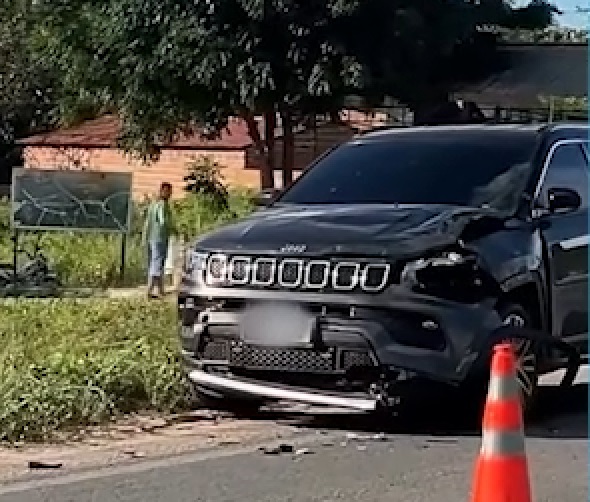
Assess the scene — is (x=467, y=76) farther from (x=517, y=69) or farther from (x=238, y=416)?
(x=238, y=416)

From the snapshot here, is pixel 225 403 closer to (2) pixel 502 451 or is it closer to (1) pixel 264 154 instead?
(2) pixel 502 451

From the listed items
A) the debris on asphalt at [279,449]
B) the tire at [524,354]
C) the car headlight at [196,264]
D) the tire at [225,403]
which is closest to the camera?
the debris on asphalt at [279,449]

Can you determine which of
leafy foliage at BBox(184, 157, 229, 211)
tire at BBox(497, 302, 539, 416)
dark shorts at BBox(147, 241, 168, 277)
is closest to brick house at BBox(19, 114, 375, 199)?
leafy foliage at BBox(184, 157, 229, 211)

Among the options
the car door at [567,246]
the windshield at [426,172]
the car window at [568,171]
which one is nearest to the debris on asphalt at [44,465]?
the windshield at [426,172]

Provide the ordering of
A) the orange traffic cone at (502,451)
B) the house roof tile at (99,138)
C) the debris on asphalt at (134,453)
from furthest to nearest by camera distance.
A: the house roof tile at (99,138)
the debris on asphalt at (134,453)
the orange traffic cone at (502,451)

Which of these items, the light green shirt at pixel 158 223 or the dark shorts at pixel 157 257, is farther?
the light green shirt at pixel 158 223

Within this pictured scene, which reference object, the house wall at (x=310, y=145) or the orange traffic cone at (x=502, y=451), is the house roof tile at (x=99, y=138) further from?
the orange traffic cone at (x=502, y=451)

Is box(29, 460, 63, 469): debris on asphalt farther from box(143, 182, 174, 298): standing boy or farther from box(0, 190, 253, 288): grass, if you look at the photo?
box(0, 190, 253, 288): grass

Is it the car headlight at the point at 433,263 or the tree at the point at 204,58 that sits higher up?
the tree at the point at 204,58

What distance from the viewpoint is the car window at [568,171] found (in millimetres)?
10117

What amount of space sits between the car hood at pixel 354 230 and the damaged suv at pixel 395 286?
1 centimetres

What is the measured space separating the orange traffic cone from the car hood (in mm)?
2884

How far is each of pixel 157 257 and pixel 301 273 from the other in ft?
34.2

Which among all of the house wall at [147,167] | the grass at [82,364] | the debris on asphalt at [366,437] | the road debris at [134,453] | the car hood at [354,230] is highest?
the car hood at [354,230]
